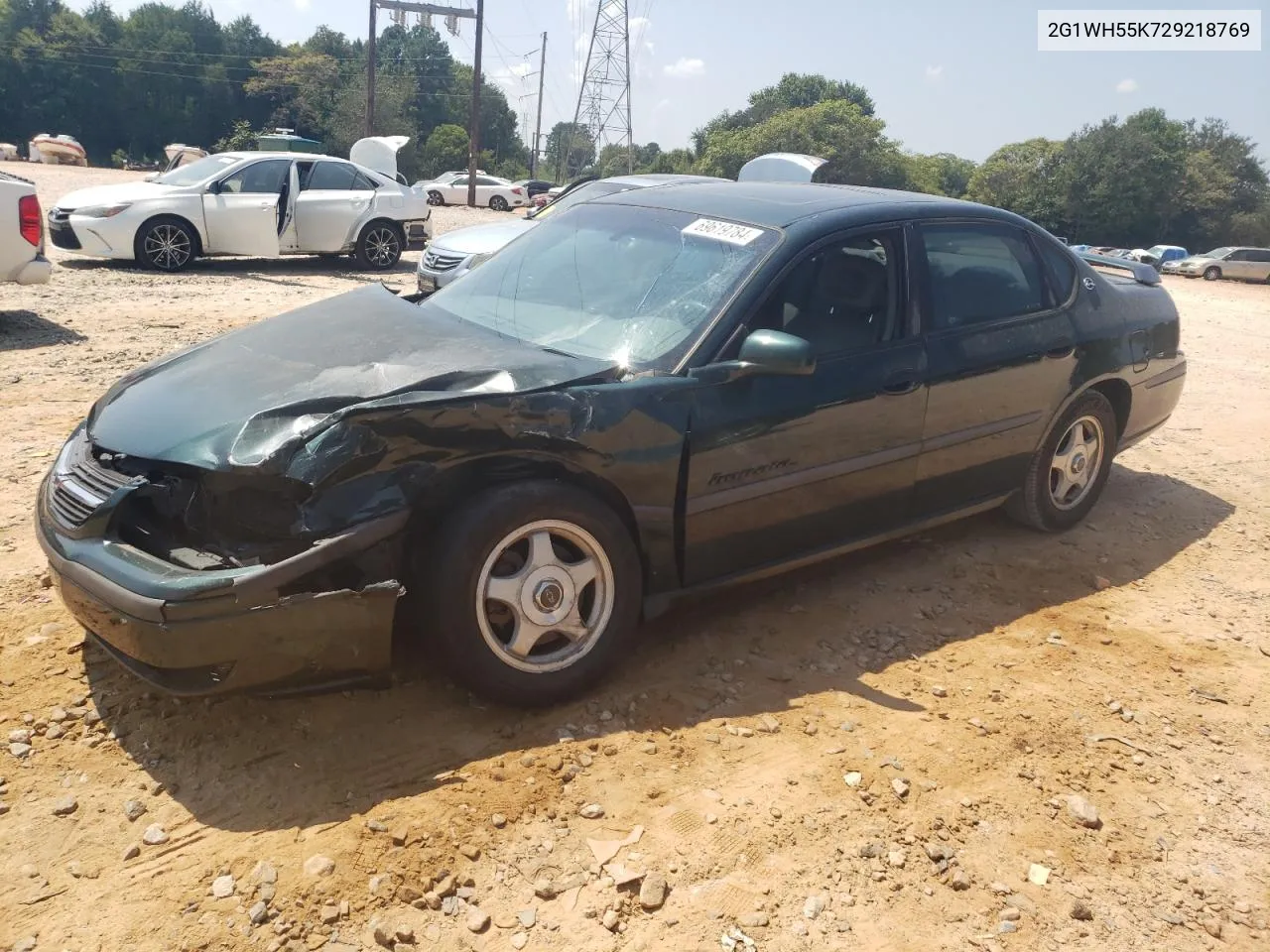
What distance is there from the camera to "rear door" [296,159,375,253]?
12.8 m

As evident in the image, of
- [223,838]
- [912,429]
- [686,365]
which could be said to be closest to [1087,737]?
[912,429]

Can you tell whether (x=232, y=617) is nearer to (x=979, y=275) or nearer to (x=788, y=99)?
(x=979, y=275)

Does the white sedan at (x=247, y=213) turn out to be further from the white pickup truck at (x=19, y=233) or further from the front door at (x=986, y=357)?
the front door at (x=986, y=357)

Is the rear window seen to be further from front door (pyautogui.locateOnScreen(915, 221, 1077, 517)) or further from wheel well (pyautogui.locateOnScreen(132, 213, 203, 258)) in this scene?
wheel well (pyautogui.locateOnScreen(132, 213, 203, 258))

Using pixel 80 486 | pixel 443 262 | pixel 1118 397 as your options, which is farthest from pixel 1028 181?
pixel 80 486

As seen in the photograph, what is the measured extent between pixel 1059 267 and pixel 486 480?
3.19 metres

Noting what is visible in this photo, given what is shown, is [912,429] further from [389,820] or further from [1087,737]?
[389,820]

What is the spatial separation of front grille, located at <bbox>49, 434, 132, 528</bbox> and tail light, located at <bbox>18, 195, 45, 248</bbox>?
6.13m

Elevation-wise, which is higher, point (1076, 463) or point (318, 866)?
point (1076, 463)

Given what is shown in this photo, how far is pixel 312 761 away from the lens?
8.98ft

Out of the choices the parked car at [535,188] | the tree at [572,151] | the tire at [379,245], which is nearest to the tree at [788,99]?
the tree at [572,151]

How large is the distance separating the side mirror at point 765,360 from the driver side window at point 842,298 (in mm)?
164

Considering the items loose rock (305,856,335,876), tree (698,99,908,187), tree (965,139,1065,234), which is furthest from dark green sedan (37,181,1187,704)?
tree (965,139,1065,234)

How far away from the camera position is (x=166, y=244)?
1162 cm
